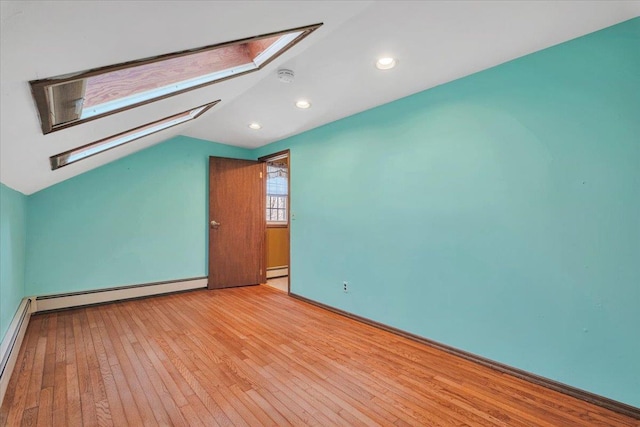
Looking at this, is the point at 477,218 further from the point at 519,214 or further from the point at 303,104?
the point at 303,104

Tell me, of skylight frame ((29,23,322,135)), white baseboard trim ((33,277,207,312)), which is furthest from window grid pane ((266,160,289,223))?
skylight frame ((29,23,322,135))

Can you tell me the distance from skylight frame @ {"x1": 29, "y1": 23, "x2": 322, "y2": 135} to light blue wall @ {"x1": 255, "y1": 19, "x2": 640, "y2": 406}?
4.98ft

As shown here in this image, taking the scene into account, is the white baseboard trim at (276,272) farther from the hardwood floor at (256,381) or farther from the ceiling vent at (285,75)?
the ceiling vent at (285,75)

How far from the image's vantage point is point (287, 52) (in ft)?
5.88

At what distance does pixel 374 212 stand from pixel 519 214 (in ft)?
4.23

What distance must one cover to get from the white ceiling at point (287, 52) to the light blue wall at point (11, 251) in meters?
0.25

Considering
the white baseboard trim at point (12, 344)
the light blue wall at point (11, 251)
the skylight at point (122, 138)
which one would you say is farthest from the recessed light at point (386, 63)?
the white baseboard trim at point (12, 344)

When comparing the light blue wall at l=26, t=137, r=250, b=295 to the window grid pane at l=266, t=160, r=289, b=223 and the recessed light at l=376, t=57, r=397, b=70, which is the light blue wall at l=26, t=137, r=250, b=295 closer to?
the window grid pane at l=266, t=160, r=289, b=223

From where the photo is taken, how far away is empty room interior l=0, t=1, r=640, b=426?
1.33m

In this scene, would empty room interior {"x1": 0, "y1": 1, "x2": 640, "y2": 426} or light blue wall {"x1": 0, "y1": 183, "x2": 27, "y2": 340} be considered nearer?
empty room interior {"x1": 0, "y1": 1, "x2": 640, "y2": 426}

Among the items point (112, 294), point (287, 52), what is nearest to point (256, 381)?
point (287, 52)

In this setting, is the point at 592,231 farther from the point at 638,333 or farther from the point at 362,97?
the point at 362,97

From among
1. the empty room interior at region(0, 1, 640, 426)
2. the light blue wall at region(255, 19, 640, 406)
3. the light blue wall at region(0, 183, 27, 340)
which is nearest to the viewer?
the empty room interior at region(0, 1, 640, 426)

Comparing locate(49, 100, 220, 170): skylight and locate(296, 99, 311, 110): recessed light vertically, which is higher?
locate(296, 99, 311, 110): recessed light
